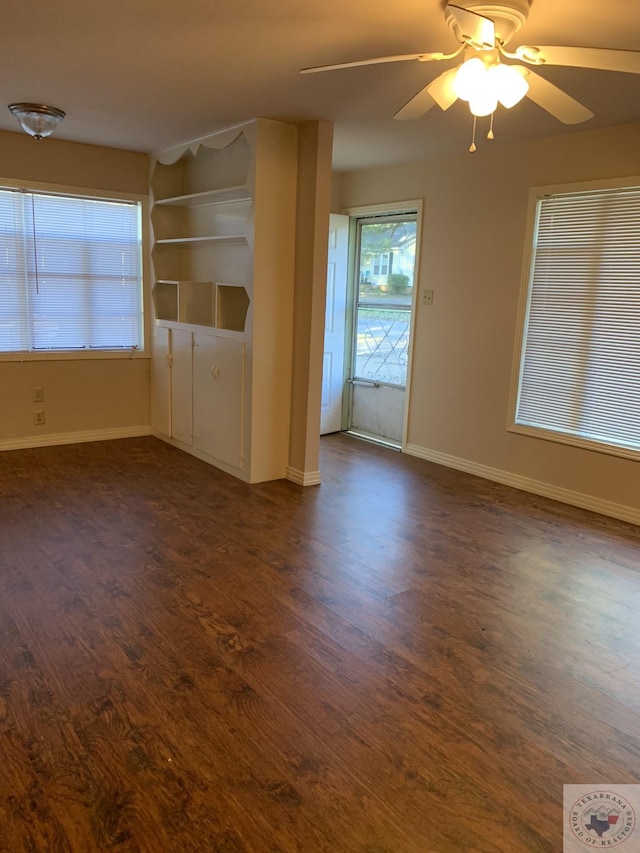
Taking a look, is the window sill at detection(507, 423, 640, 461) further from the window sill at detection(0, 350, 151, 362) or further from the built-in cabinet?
the window sill at detection(0, 350, 151, 362)

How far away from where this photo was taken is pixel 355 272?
6027mm

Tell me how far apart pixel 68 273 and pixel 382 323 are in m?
2.76

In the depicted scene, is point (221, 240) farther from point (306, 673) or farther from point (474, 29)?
point (306, 673)

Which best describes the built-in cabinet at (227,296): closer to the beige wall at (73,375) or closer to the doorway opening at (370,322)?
the beige wall at (73,375)

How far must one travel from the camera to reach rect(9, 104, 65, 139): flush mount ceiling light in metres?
3.88

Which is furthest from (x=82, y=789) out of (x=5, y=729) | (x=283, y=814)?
(x=283, y=814)

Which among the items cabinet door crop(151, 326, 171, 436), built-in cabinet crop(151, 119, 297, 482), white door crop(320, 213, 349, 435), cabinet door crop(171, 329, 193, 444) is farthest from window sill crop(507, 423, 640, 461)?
cabinet door crop(151, 326, 171, 436)

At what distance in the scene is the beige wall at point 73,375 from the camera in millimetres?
4891

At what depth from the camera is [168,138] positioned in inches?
185

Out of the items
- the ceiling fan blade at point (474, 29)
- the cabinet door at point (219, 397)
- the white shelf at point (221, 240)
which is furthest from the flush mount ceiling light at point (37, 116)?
the ceiling fan blade at point (474, 29)

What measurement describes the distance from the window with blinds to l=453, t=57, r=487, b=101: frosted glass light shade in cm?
220

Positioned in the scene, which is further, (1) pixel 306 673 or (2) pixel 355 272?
(2) pixel 355 272

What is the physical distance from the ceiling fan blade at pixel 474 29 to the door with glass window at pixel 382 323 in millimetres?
3082

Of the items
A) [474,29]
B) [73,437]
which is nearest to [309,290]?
[474,29]
